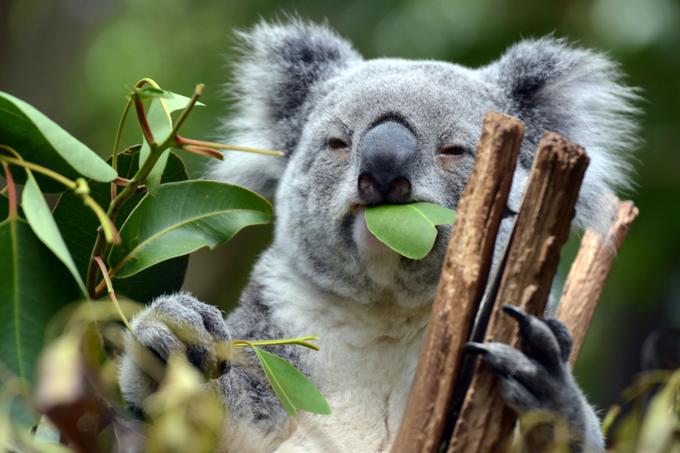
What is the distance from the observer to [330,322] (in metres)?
2.93

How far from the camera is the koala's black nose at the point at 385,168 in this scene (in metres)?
2.37

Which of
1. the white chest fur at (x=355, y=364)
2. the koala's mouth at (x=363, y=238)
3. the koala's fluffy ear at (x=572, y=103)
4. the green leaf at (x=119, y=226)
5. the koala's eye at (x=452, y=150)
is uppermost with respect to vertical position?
the koala's fluffy ear at (x=572, y=103)

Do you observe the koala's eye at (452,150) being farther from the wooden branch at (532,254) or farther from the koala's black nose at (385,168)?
the wooden branch at (532,254)

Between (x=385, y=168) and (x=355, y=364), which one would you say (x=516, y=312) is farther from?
(x=355, y=364)

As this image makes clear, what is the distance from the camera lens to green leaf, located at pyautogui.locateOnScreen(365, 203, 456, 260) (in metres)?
2.07

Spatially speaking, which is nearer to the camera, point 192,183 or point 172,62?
point 192,183

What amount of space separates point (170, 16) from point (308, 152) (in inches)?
303

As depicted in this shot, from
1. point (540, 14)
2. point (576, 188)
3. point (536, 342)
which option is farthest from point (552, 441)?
point (540, 14)

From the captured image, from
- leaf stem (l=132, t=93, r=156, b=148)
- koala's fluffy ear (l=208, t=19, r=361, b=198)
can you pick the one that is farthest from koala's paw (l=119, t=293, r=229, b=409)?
koala's fluffy ear (l=208, t=19, r=361, b=198)

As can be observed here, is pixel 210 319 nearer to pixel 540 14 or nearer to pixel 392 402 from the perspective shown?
pixel 392 402

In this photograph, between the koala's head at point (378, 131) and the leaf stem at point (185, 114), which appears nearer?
the leaf stem at point (185, 114)

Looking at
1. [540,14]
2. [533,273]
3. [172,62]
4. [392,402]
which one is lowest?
[392,402]

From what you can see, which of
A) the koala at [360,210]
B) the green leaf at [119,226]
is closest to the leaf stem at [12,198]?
the green leaf at [119,226]

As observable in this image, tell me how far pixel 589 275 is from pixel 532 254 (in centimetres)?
154
